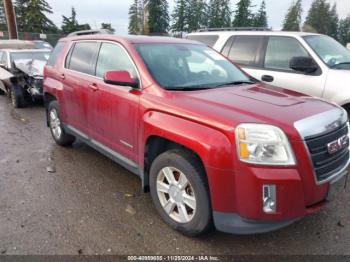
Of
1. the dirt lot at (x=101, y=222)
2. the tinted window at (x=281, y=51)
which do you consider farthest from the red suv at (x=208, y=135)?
the tinted window at (x=281, y=51)

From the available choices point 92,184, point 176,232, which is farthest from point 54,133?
point 176,232

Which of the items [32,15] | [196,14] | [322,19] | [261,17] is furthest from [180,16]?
[322,19]

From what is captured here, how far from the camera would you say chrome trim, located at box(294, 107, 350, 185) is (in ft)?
8.23

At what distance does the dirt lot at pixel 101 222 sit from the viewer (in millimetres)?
2918

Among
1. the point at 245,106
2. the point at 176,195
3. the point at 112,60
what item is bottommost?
the point at 176,195

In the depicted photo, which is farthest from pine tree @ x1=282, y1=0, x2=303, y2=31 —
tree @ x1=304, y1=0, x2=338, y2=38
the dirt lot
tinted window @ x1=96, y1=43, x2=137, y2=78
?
the dirt lot

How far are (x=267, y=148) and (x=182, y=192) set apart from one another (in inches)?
37.0

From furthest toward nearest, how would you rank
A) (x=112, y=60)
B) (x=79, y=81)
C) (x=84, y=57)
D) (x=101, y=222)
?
1. (x=84, y=57)
2. (x=79, y=81)
3. (x=112, y=60)
4. (x=101, y=222)

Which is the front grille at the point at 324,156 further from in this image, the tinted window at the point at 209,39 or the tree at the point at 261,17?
the tree at the point at 261,17

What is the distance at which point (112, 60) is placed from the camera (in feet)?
12.9

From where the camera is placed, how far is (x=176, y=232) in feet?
10.3

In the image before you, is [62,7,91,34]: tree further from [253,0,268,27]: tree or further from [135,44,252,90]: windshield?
[135,44,252,90]: windshield

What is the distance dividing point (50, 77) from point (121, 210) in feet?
9.43

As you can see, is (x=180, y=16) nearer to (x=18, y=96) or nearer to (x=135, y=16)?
(x=135, y=16)
